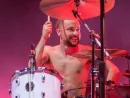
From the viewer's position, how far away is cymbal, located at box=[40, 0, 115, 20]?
8.79 ft

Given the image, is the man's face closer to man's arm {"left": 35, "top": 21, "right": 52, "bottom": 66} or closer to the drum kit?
man's arm {"left": 35, "top": 21, "right": 52, "bottom": 66}

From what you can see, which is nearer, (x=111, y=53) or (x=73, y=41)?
(x=111, y=53)

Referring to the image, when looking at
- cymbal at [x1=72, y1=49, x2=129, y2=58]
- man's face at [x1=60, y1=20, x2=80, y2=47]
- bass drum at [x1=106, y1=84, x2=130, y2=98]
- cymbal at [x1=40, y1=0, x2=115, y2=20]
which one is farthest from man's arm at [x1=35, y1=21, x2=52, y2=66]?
bass drum at [x1=106, y1=84, x2=130, y2=98]

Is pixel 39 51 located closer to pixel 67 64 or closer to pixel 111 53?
pixel 67 64

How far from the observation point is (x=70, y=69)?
10.3ft

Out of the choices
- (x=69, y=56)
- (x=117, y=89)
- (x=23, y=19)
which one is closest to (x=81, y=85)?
(x=69, y=56)

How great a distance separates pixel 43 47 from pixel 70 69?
0.37m

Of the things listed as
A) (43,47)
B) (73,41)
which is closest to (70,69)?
(73,41)

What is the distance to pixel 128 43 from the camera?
11.3ft

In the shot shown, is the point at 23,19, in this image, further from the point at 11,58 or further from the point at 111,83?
the point at 111,83

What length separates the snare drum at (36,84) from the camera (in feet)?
8.00

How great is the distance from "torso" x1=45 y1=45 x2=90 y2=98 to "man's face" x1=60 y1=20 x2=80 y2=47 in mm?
141

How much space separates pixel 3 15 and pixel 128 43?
1.26m

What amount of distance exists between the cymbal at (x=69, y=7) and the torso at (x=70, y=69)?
1.60ft
